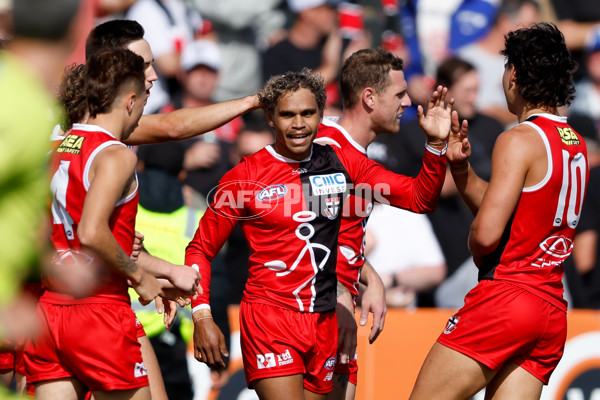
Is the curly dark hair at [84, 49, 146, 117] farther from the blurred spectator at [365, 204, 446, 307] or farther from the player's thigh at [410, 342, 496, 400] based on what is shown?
the blurred spectator at [365, 204, 446, 307]

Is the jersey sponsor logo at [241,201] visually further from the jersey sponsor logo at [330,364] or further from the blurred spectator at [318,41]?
the blurred spectator at [318,41]

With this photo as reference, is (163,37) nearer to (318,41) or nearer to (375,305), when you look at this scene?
(318,41)

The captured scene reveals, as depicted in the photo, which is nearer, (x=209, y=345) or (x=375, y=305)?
(x=209, y=345)

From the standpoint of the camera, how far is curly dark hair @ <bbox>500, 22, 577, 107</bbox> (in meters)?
4.98

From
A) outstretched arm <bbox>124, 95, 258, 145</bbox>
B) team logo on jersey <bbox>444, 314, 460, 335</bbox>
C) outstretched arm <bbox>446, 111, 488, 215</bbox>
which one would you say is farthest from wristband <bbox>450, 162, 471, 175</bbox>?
outstretched arm <bbox>124, 95, 258, 145</bbox>

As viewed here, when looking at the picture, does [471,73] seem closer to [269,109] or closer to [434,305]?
[434,305]

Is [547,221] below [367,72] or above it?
below

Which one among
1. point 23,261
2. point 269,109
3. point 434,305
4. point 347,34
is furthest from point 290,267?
point 347,34

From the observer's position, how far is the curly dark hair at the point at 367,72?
6.00 metres

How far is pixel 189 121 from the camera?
5.46 meters

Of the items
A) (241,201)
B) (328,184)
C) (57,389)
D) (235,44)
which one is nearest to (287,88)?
(328,184)

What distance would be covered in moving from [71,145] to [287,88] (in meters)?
1.38

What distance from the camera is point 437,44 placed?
10.4 meters

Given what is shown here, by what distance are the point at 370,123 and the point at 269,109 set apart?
100 centimetres
